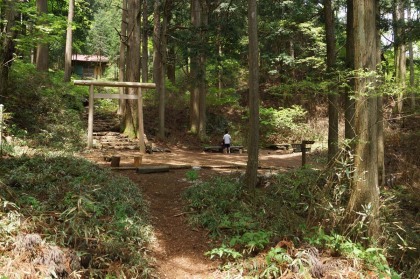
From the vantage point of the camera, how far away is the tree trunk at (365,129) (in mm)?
5777

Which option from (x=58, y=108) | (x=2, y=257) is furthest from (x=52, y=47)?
(x=2, y=257)

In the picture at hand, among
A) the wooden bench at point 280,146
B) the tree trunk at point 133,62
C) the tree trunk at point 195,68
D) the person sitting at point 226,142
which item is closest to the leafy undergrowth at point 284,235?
the person sitting at point 226,142

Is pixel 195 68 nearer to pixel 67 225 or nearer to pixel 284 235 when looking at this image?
pixel 284 235

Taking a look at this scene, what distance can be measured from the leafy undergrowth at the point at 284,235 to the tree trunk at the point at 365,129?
264mm

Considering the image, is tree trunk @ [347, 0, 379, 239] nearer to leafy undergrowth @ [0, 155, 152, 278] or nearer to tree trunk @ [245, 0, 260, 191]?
tree trunk @ [245, 0, 260, 191]

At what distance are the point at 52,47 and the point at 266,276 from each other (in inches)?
1180

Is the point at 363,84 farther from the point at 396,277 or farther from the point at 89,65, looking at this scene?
the point at 89,65

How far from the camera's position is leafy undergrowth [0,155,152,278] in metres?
4.19

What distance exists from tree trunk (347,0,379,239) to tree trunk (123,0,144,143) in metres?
10.7

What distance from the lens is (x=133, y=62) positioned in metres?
14.7

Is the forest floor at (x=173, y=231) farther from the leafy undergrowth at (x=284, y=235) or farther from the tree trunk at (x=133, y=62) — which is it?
the tree trunk at (x=133, y=62)

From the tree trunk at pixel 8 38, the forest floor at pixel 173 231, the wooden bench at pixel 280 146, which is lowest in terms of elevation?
the forest floor at pixel 173 231

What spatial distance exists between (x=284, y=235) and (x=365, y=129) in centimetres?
233

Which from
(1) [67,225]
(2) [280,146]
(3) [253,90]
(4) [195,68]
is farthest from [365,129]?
(2) [280,146]
